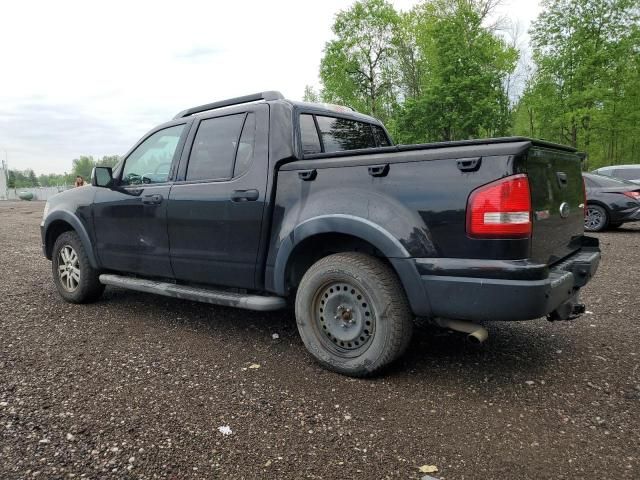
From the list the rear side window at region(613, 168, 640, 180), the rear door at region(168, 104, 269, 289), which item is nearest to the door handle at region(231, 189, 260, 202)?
the rear door at region(168, 104, 269, 289)

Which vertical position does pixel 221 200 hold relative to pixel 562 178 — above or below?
below

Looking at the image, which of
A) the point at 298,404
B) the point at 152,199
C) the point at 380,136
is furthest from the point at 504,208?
the point at 152,199

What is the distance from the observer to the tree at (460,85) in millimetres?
26047

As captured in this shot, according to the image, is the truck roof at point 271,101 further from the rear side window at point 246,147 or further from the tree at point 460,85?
the tree at point 460,85

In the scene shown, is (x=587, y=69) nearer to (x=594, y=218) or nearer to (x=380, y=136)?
(x=594, y=218)

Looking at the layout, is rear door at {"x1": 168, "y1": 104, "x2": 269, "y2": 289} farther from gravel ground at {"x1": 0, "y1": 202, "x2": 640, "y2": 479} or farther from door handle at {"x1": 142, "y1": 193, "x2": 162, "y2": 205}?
gravel ground at {"x1": 0, "y1": 202, "x2": 640, "y2": 479}

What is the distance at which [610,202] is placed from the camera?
1089 centimetres

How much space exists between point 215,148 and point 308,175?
112 centimetres

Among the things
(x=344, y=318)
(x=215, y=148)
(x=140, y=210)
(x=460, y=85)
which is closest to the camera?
(x=344, y=318)

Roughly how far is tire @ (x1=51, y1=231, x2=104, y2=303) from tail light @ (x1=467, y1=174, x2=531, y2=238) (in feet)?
13.6

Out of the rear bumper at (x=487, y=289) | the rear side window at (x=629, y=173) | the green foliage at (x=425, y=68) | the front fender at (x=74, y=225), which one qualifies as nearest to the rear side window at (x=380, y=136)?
the rear bumper at (x=487, y=289)

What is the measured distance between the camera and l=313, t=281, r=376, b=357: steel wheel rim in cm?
317

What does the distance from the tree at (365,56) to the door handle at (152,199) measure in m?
34.0

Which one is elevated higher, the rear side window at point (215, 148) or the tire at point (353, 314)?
the rear side window at point (215, 148)
